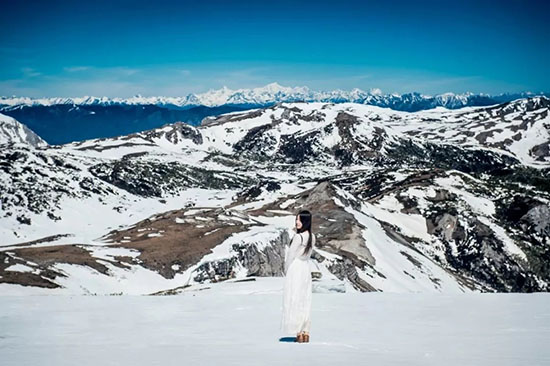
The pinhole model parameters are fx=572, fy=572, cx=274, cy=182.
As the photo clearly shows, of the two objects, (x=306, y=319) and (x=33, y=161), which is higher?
(x=33, y=161)

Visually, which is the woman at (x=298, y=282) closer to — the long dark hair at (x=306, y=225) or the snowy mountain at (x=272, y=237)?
the long dark hair at (x=306, y=225)

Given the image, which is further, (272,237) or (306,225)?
(272,237)

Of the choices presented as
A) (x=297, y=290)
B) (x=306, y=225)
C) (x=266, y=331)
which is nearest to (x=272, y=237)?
(x=266, y=331)

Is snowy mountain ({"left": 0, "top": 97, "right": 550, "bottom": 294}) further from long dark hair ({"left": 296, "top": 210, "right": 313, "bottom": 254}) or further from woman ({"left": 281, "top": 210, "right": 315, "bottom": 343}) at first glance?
long dark hair ({"left": 296, "top": 210, "right": 313, "bottom": 254})

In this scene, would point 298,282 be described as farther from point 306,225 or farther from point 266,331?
point 266,331

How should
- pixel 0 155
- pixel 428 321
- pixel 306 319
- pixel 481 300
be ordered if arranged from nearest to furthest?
pixel 306 319 → pixel 428 321 → pixel 481 300 → pixel 0 155

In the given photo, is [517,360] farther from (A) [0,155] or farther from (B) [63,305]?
(A) [0,155]

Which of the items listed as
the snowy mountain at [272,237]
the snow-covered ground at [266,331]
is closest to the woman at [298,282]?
the snow-covered ground at [266,331]

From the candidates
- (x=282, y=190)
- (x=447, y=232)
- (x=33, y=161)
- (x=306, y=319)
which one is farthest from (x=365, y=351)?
(x=33, y=161)
